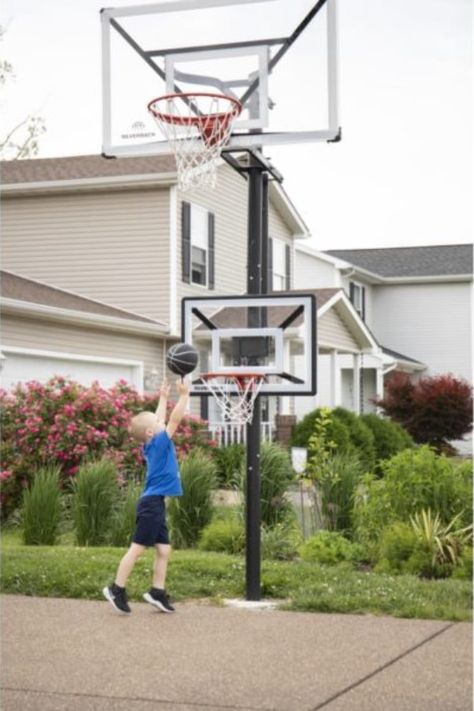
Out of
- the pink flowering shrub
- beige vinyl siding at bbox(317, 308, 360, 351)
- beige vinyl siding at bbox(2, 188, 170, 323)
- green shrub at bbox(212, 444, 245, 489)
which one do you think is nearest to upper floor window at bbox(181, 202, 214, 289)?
beige vinyl siding at bbox(2, 188, 170, 323)

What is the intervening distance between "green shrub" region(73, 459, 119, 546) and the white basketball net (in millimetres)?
3888

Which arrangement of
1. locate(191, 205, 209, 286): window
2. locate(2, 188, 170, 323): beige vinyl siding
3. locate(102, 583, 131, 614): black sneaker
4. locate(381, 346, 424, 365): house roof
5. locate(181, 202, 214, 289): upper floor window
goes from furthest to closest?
1. locate(381, 346, 424, 365): house roof
2. locate(191, 205, 209, 286): window
3. locate(181, 202, 214, 289): upper floor window
4. locate(2, 188, 170, 323): beige vinyl siding
5. locate(102, 583, 131, 614): black sneaker

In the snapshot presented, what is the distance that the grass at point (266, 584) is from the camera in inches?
351

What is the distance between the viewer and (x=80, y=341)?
21.1 meters

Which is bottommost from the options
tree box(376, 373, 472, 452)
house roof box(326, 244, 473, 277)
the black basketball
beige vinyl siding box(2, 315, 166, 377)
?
the black basketball

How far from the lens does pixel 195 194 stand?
2459cm

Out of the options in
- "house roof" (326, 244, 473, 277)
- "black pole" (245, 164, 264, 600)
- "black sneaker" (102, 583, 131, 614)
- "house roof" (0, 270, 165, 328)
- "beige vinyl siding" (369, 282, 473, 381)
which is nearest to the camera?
"black sneaker" (102, 583, 131, 614)

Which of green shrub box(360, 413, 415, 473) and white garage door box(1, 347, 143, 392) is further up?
white garage door box(1, 347, 143, 392)

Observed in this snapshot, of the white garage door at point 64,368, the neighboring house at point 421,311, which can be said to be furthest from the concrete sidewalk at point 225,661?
→ the neighboring house at point 421,311

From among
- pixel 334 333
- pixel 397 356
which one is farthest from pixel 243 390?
pixel 397 356

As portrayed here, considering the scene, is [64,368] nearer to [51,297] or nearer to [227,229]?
[51,297]

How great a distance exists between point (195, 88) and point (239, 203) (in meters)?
16.7

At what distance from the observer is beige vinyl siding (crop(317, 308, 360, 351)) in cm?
2738

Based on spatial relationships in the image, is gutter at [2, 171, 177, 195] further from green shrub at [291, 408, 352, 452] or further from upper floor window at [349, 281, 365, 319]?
upper floor window at [349, 281, 365, 319]
